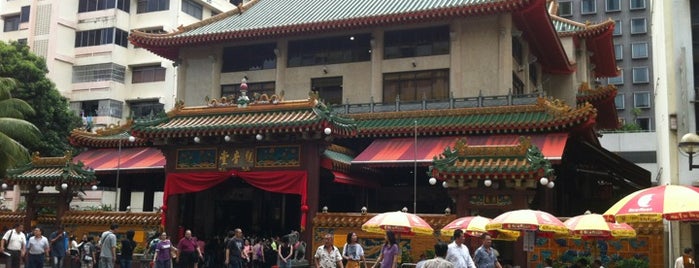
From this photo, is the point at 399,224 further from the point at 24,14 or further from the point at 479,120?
the point at 24,14

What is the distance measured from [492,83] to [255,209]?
10970mm

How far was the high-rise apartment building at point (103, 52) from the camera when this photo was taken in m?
56.7

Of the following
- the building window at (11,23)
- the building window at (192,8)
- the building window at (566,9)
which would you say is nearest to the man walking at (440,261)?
the building window at (192,8)

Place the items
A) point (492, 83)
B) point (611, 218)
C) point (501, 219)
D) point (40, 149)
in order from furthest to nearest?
point (40, 149), point (492, 83), point (501, 219), point (611, 218)

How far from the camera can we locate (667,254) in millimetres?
20844

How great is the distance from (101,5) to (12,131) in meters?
25.2

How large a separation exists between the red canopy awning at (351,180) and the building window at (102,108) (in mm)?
33587

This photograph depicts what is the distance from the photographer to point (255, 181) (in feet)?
80.5

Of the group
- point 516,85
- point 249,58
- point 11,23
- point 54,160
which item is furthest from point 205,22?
point 11,23

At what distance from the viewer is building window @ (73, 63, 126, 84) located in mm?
56875

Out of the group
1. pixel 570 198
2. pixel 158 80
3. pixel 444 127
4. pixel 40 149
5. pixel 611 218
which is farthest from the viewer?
pixel 158 80

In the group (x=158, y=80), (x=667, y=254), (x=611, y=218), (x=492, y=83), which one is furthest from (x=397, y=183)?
(x=158, y=80)

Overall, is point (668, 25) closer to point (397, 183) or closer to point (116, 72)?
point (397, 183)

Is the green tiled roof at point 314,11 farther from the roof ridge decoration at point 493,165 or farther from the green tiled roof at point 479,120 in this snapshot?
the roof ridge decoration at point 493,165
